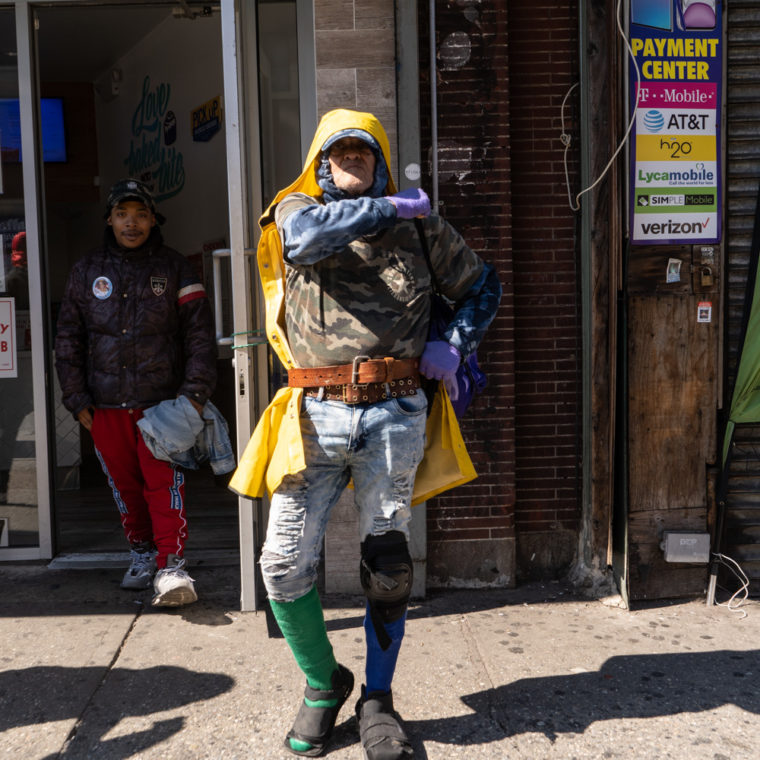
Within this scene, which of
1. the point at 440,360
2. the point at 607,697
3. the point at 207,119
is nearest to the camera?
the point at 440,360

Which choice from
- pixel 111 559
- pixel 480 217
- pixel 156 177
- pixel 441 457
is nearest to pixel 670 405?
pixel 480 217

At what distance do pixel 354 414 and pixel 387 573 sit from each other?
0.56 m

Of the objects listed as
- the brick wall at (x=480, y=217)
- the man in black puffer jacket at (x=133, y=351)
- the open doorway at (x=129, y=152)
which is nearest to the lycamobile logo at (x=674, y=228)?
the brick wall at (x=480, y=217)

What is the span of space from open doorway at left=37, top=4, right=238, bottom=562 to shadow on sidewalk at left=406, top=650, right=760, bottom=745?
2.47 metres

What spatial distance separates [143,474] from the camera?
4438 millimetres

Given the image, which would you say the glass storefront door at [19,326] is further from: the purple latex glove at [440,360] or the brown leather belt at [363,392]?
the purple latex glove at [440,360]

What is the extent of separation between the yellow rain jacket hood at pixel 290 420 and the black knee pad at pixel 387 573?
0.92ft

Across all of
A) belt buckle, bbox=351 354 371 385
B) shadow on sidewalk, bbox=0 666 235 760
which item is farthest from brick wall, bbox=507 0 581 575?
shadow on sidewalk, bbox=0 666 235 760

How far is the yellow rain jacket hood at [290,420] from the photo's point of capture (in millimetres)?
2941

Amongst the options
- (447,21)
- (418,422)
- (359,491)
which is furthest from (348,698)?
(447,21)

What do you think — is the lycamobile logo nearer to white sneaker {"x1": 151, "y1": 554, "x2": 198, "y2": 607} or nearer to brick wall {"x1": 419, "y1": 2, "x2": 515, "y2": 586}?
brick wall {"x1": 419, "y1": 2, "x2": 515, "y2": 586}

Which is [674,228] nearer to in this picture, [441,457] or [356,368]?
[441,457]

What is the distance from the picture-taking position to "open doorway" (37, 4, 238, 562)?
6.50 metres

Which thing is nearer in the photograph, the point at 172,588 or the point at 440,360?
the point at 440,360
